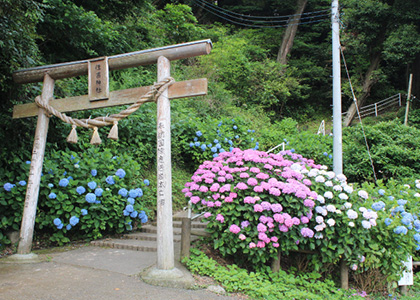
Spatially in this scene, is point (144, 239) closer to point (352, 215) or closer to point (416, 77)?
point (352, 215)

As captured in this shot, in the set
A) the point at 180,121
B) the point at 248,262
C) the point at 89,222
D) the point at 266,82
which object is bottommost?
the point at 248,262

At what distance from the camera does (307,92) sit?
21031mm

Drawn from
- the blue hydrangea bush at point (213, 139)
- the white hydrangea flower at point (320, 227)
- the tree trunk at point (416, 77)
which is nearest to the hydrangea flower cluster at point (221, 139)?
the blue hydrangea bush at point (213, 139)

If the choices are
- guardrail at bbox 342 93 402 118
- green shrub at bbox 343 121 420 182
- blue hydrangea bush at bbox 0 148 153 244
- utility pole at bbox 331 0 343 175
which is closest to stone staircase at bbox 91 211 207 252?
blue hydrangea bush at bbox 0 148 153 244

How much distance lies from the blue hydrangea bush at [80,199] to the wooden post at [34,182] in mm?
316

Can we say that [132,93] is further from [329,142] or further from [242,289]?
[329,142]

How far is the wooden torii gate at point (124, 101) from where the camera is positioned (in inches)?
165

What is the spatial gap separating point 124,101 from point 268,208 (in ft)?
8.12

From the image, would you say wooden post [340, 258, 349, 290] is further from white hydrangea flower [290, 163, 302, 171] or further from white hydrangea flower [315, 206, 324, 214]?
white hydrangea flower [290, 163, 302, 171]

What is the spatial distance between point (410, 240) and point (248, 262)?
2.21m

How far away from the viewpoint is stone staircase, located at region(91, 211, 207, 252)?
5207mm

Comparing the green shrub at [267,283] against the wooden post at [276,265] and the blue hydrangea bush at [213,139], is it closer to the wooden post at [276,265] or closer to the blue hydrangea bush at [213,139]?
the wooden post at [276,265]

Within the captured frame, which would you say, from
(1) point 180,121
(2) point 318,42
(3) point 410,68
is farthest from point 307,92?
(1) point 180,121

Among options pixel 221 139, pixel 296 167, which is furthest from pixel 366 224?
pixel 221 139
